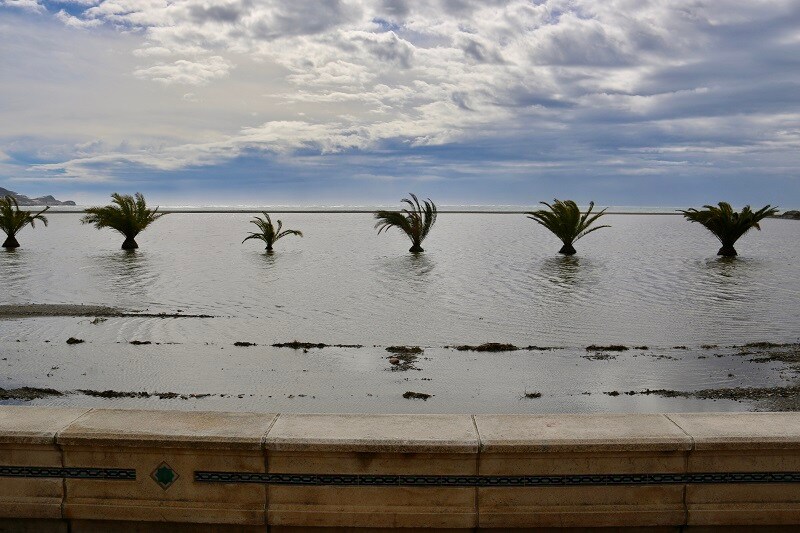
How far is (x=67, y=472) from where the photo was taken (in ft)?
9.14

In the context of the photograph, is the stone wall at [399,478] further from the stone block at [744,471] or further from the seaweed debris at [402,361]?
the seaweed debris at [402,361]

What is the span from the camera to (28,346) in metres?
8.54

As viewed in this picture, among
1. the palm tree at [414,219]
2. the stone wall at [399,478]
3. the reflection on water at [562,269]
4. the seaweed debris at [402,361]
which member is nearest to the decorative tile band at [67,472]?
the stone wall at [399,478]

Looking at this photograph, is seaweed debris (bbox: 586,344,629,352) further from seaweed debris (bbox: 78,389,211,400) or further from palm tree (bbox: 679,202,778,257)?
palm tree (bbox: 679,202,778,257)

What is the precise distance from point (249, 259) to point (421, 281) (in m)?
7.48

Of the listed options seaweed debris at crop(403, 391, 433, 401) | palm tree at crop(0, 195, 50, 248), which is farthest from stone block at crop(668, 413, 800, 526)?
palm tree at crop(0, 195, 50, 248)

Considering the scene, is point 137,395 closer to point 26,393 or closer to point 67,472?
point 26,393

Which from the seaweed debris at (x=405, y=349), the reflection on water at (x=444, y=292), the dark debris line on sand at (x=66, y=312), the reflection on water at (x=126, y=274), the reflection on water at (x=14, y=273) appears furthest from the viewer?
the reflection on water at (x=126, y=274)

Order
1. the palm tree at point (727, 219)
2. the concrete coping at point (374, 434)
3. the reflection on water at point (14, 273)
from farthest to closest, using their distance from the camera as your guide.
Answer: the palm tree at point (727, 219), the reflection on water at point (14, 273), the concrete coping at point (374, 434)

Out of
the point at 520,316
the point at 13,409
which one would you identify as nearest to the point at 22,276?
the point at 520,316

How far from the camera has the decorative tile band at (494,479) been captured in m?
2.70

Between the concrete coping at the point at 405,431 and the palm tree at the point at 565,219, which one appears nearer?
the concrete coping at the point at 405,431

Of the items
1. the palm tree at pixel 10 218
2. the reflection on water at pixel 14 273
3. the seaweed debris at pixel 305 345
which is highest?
the palm tree at pixel 10 218

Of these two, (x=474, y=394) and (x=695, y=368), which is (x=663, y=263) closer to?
(x=695, y=368)
